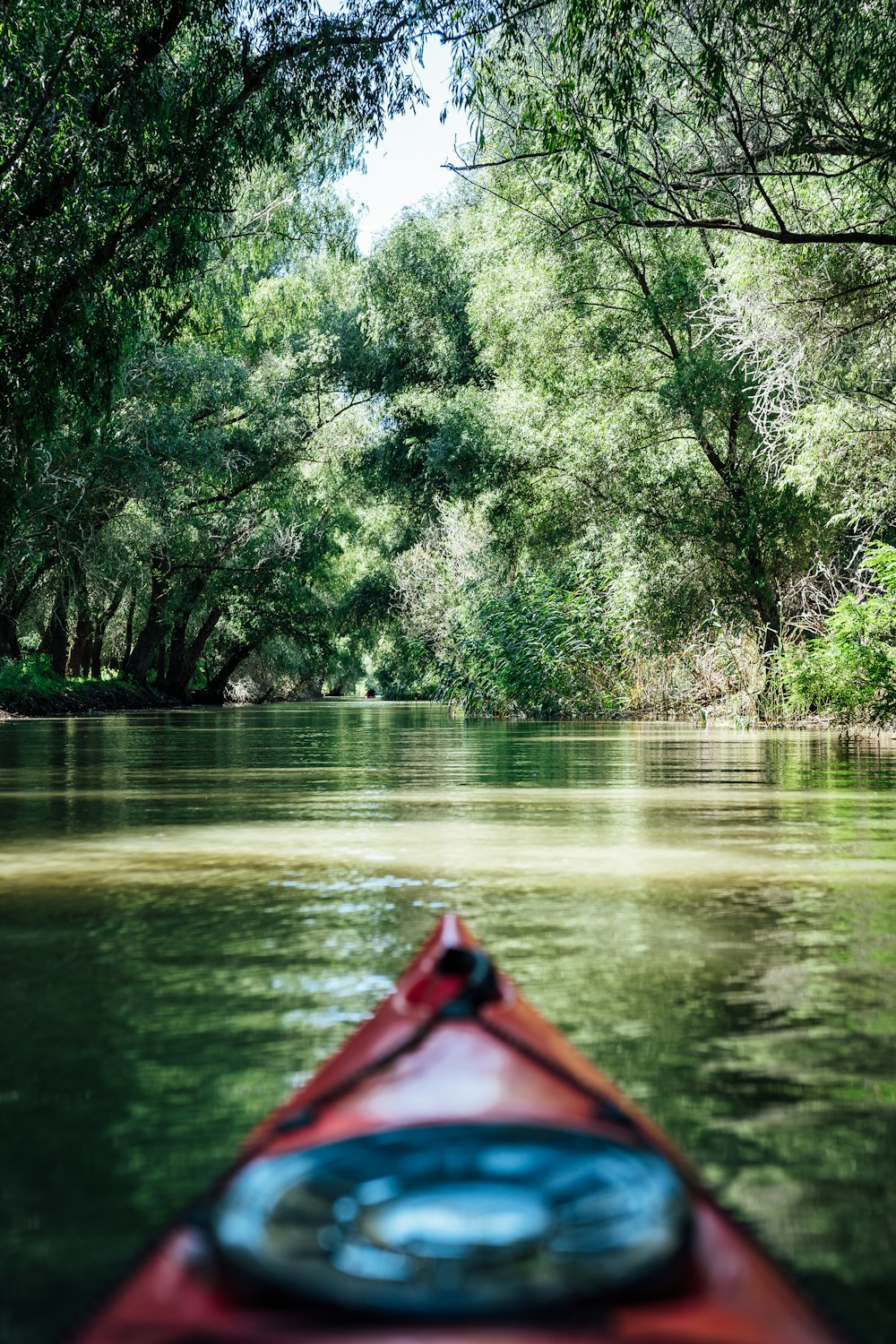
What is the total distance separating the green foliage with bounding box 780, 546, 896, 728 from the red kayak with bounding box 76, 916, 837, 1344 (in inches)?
482

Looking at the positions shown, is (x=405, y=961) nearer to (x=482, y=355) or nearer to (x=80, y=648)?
(x=482, y=355)

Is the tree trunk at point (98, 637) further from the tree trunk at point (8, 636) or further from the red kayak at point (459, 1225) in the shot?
the red kayak at point (459, 1225)

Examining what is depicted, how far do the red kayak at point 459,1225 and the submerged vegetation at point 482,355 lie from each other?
785 cm

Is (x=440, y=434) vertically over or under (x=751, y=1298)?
over

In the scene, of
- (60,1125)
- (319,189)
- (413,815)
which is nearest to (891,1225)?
(60,1125)

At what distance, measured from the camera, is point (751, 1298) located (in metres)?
1.11

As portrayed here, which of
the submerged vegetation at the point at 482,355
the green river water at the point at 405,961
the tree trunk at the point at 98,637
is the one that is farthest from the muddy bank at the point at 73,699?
the green river water at the point at 405,961

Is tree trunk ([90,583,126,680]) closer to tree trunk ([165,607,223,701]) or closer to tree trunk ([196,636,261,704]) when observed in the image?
tree trunk ([165,607,223,701])

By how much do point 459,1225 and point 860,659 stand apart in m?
13.3

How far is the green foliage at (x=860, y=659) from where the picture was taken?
13.7 meters

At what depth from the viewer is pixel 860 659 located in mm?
13961

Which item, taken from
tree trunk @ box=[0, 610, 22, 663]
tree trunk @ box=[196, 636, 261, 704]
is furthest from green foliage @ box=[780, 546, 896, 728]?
tree trunk @ box=[196, 636, 261, 704]

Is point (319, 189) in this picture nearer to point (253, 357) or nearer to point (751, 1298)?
point (253, 357)

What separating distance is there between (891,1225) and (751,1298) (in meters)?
0.74
